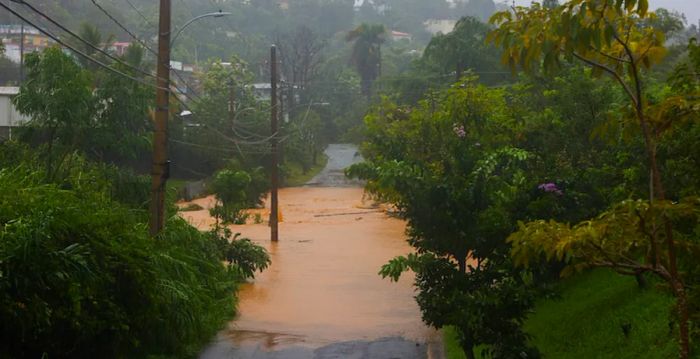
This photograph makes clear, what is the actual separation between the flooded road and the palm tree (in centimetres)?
4275

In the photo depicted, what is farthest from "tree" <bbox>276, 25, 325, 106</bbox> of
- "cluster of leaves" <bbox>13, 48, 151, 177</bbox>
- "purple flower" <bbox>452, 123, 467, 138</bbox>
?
"purple flower" <bbox>452, 123, 467, 138</bbox>

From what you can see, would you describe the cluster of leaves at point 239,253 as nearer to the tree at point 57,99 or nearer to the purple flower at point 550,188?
the tree at point 57,99

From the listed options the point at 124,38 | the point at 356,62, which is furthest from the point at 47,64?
the point at 124,38


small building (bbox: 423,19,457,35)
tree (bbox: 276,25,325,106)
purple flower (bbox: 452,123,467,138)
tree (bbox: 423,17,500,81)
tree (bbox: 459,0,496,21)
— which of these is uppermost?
tree (bbox: 459,0,496,21)

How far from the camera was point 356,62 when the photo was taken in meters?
91.5

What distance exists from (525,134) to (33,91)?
9.29 meters

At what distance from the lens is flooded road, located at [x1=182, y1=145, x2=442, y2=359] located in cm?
1702

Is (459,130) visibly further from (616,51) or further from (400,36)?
(400,36)

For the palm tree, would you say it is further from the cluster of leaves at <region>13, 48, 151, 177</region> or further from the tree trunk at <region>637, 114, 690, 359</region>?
the tree trunk at <region>637, 114, 690, 359</region>

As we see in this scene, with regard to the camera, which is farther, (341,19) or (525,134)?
(341,19)

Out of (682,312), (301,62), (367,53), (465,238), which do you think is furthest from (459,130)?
(367,53)

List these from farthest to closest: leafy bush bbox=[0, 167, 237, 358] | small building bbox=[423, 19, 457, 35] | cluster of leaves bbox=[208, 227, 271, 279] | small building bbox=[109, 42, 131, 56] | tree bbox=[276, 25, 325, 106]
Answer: small building bbox=[423, 19, 457, 35] < tree bbox=[276, 25, 325, 106] < small building bbox=[109, 42, 131, 56] < cluster of leaves bbox=[208, 227, 271, 279] < leafy bush bbox=[0, 167, 237, 358]

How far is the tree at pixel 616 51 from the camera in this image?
600 centimetres

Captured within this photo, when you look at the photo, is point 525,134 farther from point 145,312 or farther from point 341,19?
point 341,19
